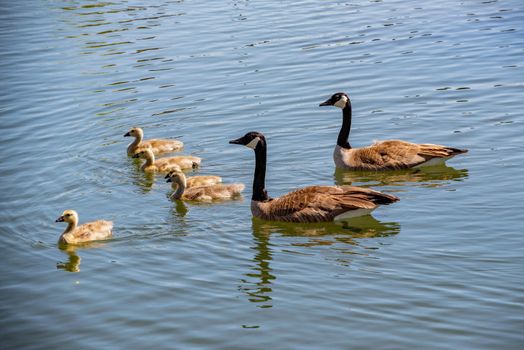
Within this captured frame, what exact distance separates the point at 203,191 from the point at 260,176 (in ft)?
3.90

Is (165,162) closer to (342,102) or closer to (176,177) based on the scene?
(176,177)

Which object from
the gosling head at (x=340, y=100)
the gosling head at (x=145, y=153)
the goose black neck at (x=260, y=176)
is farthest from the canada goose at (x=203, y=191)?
the gosling head at (x=340, y=100)

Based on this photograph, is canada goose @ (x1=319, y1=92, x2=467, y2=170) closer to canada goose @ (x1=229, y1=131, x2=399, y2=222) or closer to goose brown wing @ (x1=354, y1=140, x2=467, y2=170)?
goose brown wing @ (x1=354, y1=140, x2=467, y2=170)

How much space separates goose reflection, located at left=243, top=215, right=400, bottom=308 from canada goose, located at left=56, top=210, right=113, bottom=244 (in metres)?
2.37

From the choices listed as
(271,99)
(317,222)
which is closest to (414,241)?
(317,222)

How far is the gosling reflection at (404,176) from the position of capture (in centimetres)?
1716

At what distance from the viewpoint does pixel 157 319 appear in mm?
11883

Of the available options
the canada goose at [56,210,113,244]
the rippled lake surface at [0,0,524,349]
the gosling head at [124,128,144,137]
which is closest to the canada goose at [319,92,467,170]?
the rippled lake surface at [0,0,524,349]

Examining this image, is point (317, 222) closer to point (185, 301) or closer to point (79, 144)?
point (185, 301)

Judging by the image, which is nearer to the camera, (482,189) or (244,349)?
(244,349)

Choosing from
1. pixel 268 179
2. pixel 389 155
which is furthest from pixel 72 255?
pixel 389 155

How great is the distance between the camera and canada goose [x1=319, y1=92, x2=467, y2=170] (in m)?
17.4

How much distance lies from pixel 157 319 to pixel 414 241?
167 inches

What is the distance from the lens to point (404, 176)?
17578 mm
